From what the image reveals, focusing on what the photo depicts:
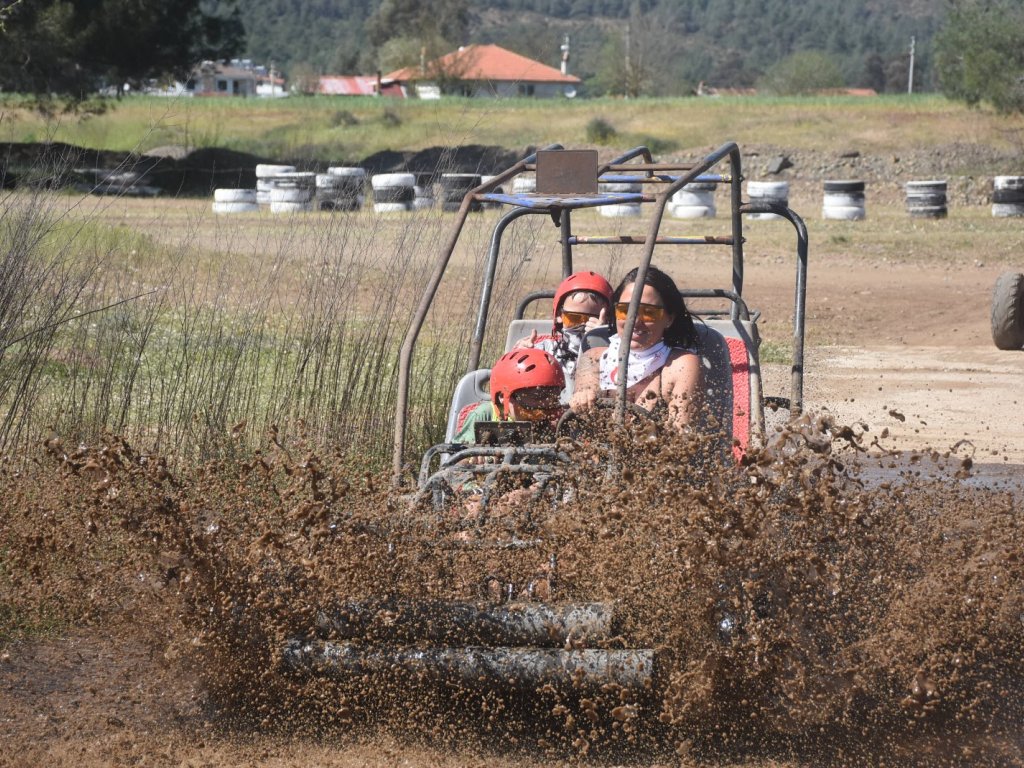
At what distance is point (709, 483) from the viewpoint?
434cm

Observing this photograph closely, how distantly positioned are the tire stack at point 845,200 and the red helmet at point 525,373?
2042 cm

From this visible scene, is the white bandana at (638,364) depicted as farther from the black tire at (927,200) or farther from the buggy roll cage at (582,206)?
the black tire at (927,200)

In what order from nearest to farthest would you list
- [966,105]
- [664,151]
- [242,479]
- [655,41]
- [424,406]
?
[242,479], [424,406], [664,151], [966,105], [655,41]

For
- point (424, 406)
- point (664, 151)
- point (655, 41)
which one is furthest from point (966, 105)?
point (655, 41)

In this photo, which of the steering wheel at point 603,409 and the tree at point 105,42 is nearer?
the steering wheel at point 603,409

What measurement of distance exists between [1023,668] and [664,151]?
36536 mm

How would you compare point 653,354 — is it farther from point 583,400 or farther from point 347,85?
point 347,85

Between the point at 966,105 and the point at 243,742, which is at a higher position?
the point at 966,105

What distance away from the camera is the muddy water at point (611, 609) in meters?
4.21

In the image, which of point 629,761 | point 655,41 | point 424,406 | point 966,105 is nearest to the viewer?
point 629,761

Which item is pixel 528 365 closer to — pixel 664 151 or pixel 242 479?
pixel 242 479

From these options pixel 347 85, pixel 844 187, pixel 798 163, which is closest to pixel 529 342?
pixel 844 187

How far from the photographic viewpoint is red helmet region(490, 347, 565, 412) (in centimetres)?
504

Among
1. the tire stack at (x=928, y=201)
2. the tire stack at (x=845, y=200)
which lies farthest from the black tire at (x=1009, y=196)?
the tire stack at (x=845, y=200)
